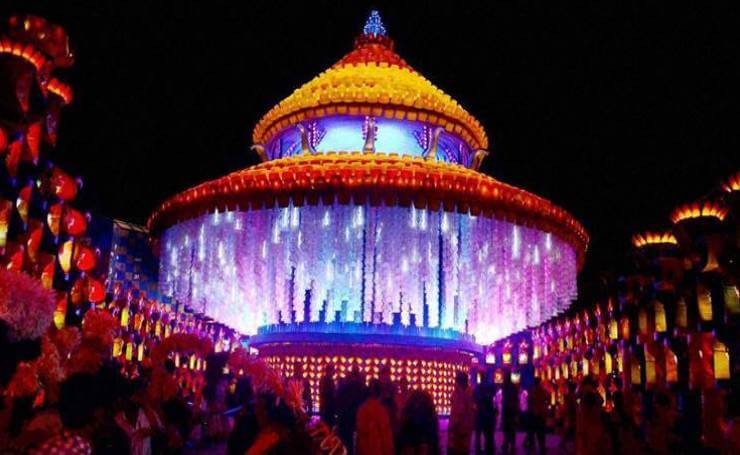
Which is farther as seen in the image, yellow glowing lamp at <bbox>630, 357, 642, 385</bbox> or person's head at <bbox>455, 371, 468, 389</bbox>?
yellow glowing lamp at <bbox>630, 357, 642, 385</bbox>

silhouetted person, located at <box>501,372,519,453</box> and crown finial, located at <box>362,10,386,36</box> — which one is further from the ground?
crown finial, located at <box>362,10,386,36</box>

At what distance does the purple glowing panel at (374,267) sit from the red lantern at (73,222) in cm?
204

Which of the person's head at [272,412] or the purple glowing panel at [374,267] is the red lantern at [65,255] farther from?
the person's head at [272,412]

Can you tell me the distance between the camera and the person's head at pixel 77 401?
447 centimetres

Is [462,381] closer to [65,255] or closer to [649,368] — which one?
[649,368]

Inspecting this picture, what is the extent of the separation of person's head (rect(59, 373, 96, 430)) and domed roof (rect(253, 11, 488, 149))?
11.1m

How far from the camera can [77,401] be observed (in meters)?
4.52

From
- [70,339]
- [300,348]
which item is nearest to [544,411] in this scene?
[300,348]

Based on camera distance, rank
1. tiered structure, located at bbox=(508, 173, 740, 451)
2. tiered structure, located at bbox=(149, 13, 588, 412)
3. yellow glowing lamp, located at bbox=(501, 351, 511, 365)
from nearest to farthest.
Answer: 1. tiered structure, located at bbox=(508, 173, 740, 451)
2. tiered structure, located at bbox=(149, 13, 588, 412)
3. yellow glowing lamp, located at bbox=(501, 351, 511, 365)

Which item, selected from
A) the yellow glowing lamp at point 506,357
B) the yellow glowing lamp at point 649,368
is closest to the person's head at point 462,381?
the yellow glowing lamp at point 649,368

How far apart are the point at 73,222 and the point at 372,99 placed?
244 inches

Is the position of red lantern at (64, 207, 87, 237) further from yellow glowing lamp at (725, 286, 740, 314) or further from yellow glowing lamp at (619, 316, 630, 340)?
yellow glowing lamp at (619, 316, 630, 340)

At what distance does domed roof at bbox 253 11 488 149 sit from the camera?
15258mm

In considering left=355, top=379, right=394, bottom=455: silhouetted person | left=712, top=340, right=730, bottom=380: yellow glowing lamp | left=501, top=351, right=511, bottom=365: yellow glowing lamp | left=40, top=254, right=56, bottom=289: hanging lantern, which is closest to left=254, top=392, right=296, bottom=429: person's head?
left=355, top=379, right=394, bottom=455: silhouetted person
